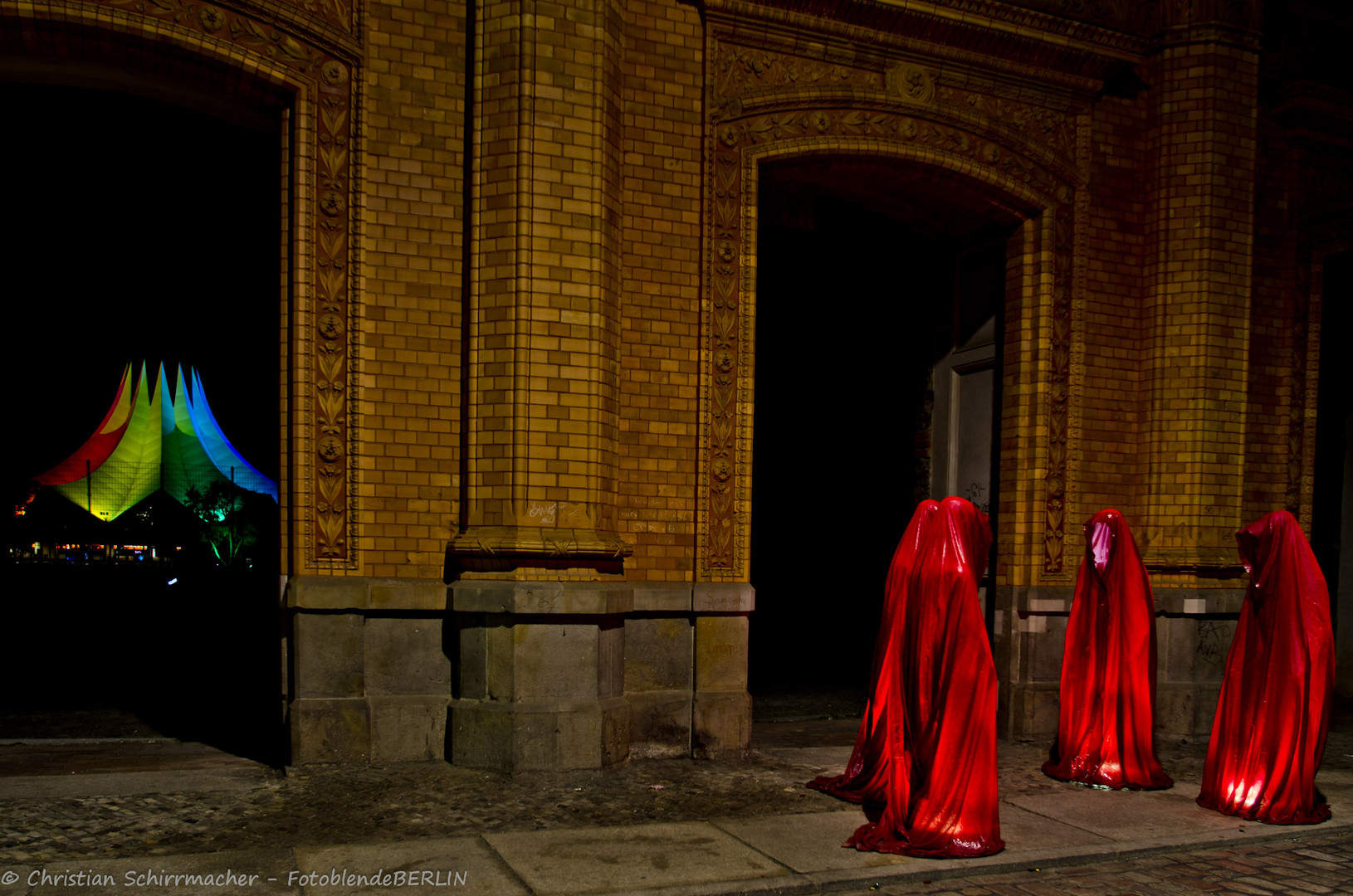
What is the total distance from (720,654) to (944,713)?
2.48 m

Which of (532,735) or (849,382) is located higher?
(849,382)

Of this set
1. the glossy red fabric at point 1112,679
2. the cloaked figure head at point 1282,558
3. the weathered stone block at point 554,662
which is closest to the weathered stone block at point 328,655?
the weathered stone block at point 554,662

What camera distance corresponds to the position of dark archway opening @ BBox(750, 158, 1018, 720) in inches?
359

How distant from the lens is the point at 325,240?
6.78m

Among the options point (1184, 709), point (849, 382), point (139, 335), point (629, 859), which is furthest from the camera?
point (139, 335)

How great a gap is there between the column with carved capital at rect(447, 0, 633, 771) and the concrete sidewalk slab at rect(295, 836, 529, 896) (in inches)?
63.8

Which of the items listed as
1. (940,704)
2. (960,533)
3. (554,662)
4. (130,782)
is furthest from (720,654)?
(130,782)

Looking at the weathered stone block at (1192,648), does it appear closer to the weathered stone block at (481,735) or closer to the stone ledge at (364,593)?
the weathered stone block at (481,735)

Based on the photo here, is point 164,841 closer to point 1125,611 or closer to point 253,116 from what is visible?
point 253,116

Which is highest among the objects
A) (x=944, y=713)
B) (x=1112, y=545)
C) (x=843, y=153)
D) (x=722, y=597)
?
(x=843, y=153)

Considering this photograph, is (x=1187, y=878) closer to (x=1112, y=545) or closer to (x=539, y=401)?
(x=1112, y=545)

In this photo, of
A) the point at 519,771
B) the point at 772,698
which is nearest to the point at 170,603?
the point at 772,698

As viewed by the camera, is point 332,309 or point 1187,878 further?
→ point 332,309

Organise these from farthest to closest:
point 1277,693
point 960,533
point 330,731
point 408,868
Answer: point 330,731, point 1277,693, point 960,533, point 408,868
